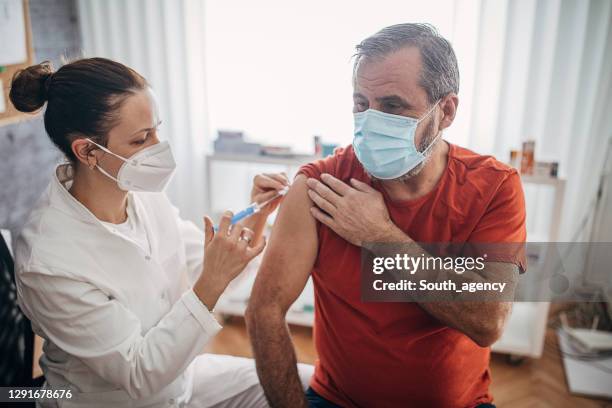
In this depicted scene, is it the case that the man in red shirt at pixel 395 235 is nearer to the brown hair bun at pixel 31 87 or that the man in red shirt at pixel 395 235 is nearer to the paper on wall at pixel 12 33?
the brown hair bun at pixel 31 87

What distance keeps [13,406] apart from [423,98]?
1.24 metres

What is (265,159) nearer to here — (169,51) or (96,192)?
(169,51)

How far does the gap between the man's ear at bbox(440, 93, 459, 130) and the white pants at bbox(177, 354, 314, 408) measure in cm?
80

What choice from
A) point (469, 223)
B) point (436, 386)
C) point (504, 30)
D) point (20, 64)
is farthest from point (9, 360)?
point (504, 30)

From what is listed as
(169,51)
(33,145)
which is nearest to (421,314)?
(169,51)

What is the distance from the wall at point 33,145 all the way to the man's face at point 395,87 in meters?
1.86

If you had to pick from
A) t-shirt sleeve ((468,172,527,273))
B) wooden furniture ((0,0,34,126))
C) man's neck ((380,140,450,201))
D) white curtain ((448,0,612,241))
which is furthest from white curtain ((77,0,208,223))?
t-shirt sleeve ((468,172,527,273))

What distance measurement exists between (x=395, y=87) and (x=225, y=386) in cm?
94

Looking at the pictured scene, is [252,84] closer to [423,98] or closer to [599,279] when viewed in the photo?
[423,98]

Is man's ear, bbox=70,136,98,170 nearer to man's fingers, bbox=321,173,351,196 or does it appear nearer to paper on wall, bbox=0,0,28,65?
man's fingers, bbox=321,173,351,196

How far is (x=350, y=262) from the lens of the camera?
1298mm

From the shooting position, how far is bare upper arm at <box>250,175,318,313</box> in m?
1.31

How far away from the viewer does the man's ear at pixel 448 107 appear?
130cm

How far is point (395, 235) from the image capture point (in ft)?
3.99
